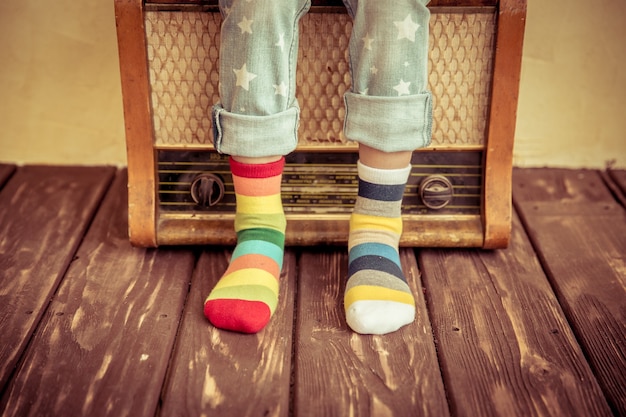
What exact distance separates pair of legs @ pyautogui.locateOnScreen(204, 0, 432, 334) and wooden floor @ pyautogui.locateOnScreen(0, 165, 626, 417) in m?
0.04

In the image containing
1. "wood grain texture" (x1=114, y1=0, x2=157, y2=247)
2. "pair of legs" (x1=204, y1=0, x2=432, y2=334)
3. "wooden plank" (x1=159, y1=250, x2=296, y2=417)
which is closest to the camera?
"wooden plank" (x1=159, y1=250, x2=296, y2=417)

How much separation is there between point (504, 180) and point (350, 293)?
33 centimetres


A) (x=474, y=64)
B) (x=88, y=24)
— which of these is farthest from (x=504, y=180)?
(x=88, y=24)

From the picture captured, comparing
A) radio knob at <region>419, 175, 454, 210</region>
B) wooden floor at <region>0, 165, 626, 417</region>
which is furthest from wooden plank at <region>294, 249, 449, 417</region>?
radio knob at <region>419, 175, 454, 210</region>

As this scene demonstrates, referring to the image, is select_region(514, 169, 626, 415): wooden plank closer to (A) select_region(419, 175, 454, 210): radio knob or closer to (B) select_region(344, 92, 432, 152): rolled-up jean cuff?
(A) select_region(419, 175, 454, 210): radio knob

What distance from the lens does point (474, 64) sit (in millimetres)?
972

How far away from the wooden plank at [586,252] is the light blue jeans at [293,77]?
32 centimetres

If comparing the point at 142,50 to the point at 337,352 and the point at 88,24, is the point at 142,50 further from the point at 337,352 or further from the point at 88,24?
the point at 337,352

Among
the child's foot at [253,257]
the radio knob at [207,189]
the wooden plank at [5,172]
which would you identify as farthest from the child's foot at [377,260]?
the wooden plank at [5,172]

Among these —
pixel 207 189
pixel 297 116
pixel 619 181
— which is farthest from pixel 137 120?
pixel 619 181

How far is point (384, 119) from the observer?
2.81 ft

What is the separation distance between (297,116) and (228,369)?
1.12 ft

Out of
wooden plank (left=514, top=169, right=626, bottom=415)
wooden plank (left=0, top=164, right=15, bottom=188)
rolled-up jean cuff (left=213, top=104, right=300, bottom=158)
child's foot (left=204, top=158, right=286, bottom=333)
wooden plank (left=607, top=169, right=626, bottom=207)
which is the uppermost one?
rolled-up jean cuff (left=213, top=104, right=300, bottom=158)

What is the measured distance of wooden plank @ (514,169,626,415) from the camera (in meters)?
0.83
